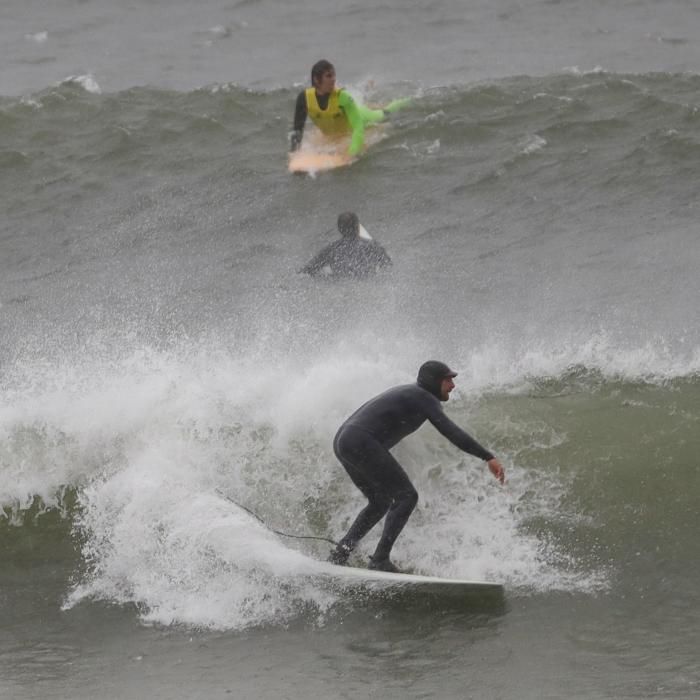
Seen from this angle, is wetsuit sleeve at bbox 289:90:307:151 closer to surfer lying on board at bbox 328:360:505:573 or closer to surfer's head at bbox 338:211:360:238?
surfer's head at bbox 338:211:360:238

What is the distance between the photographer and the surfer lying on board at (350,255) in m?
12.1

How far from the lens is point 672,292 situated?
38.5 feet

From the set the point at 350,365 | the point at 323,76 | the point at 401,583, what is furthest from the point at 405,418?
the point at 323,76

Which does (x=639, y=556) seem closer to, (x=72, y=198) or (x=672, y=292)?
(x=672, y=292)

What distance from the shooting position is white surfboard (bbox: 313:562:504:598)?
735 cm

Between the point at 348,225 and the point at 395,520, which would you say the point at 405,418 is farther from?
the point at 348,225

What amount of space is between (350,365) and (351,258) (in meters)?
2.80

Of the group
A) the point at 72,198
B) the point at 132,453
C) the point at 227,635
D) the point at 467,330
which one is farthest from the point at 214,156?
the point at 227,635

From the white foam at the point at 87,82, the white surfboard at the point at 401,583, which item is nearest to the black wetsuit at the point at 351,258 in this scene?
the white surfboard at the point at 401,583

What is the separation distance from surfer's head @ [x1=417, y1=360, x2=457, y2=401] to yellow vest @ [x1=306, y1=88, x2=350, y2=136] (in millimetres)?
7845

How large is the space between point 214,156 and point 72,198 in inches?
82.2

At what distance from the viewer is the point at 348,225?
1208 cm

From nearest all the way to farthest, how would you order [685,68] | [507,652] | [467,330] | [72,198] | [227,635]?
[507,652]
[227,635]
[467,330]
[72,198]
[685,68]

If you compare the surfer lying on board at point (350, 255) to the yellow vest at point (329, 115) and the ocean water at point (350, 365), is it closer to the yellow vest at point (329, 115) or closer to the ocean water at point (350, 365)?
the ocean water at point (350, 365)
